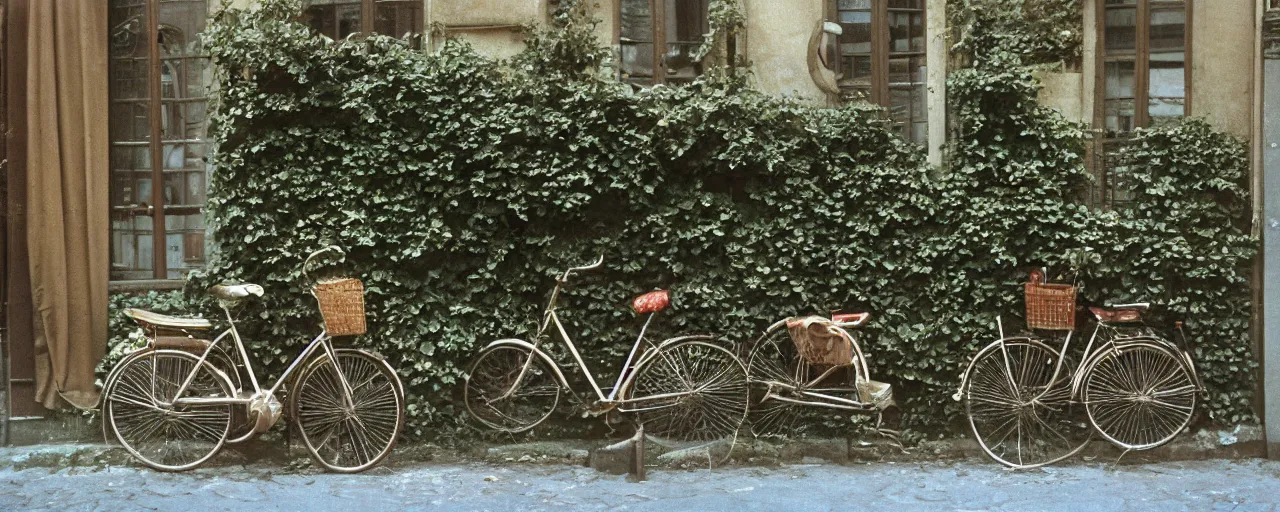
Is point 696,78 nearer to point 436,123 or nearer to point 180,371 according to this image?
point 436,123

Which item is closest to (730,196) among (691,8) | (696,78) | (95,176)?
(696,78)

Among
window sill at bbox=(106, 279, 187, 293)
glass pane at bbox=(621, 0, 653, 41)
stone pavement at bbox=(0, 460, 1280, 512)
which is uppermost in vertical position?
glass pane at bbox=(621, 0, 653, 41)

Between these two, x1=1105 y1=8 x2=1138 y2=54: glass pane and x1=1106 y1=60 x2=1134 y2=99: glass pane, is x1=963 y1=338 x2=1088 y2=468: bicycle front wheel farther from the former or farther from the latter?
x1=1105 y1=8 x2=1138 y2=54: glass pane

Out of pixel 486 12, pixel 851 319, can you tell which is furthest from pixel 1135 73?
pixel 486 12

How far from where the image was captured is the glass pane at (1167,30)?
26.6ft

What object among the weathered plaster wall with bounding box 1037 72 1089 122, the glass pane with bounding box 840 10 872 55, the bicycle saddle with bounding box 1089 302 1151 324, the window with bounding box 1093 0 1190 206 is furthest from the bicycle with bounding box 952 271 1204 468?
the glass pane with bounding box 840 10 872 55

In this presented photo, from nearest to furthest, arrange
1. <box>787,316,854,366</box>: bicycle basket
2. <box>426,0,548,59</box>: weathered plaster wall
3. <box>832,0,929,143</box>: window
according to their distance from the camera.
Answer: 1. <box>787,316,854,366</box>: bicycle basket
2. <box>426,0,548,59</box>: weathered plaster wall
3. <box>832,0,929,143</box>: window

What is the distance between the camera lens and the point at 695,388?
7629 mm

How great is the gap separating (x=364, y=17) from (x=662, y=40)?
2.19 metres

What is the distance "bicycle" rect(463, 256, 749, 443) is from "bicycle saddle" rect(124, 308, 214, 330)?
1773 millimetres

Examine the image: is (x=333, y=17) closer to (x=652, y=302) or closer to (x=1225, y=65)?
(x=652, y=302)

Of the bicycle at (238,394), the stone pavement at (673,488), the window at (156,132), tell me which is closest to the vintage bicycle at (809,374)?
the stone pavement at (673,488)

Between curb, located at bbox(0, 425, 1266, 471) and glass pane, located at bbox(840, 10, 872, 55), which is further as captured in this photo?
glass pane, located at bbox(840, 10, 872, 55)

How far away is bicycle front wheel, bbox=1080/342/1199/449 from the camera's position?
7.57 meters
